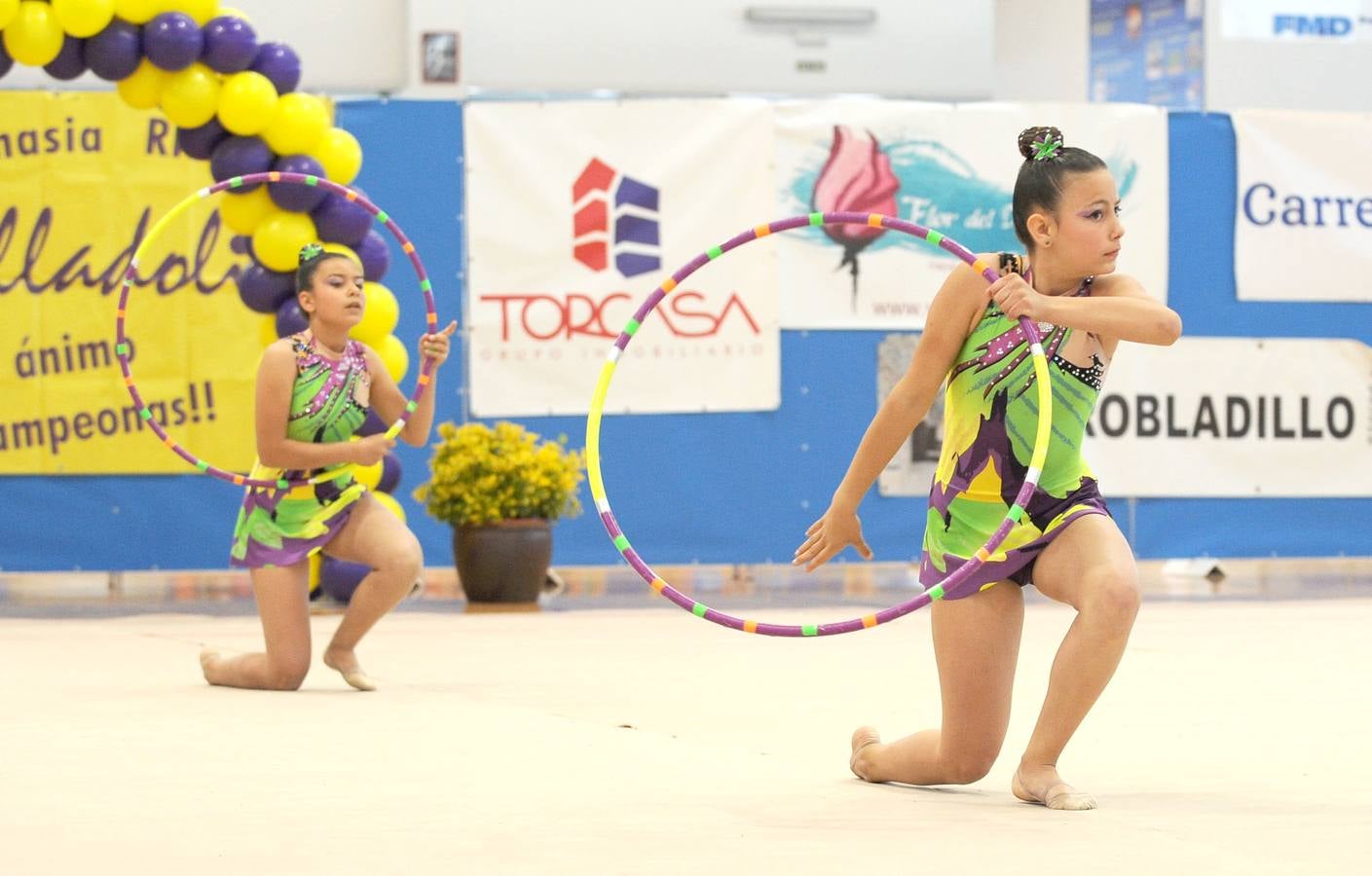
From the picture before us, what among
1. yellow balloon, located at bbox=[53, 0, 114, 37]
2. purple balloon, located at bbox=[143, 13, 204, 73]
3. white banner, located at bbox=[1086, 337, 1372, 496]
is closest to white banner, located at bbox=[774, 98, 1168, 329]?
white banner, located at bbox=[1086, 337, 1372, 496]

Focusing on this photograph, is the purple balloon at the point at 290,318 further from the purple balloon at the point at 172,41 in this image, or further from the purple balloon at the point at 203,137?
the purple balloon at the point at 172,41

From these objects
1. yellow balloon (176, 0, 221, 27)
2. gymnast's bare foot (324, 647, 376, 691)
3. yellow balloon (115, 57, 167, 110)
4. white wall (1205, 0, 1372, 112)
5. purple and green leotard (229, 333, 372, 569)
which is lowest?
gymnast's bare foot (324, 647, 376, 691)

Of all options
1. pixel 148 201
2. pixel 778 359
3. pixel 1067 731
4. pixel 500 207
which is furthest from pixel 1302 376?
pixel 1067 731

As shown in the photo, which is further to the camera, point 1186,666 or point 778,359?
point 778,359

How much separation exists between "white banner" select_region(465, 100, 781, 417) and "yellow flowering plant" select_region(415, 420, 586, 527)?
0.55 m

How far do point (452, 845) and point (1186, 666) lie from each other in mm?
3790

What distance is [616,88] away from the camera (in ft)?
41.4

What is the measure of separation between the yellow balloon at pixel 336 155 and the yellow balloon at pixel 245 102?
0.98 feet

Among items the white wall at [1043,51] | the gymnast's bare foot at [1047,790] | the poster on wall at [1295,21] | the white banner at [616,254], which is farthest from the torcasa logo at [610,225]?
the gymnast's bare foot at [1047,790]

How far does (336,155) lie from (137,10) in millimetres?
1024

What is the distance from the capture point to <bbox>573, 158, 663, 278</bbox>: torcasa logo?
31.3 ft

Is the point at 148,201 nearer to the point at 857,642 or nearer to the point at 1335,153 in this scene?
the point at 857,642

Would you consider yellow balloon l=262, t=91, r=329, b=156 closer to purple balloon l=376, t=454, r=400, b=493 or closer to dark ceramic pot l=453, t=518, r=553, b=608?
purple balloon l=376, t=454, r=400, b=493

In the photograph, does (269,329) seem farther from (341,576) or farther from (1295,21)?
(1295,21)
